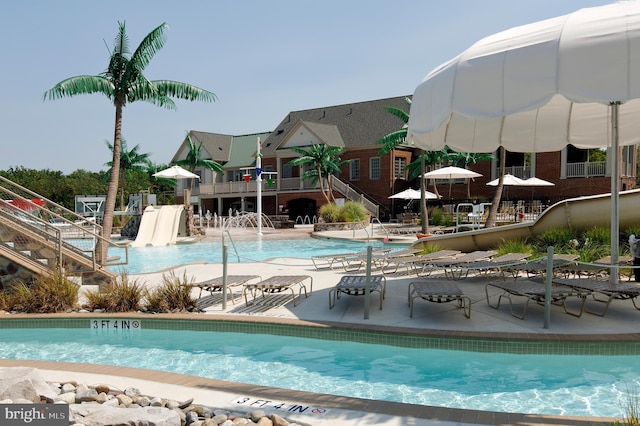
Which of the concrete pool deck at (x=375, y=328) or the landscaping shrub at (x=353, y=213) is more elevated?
the landscaping shrub at (x=353, y=213)

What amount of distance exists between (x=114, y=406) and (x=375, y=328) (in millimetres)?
3723

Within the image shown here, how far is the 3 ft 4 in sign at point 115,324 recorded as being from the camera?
8.07 meters

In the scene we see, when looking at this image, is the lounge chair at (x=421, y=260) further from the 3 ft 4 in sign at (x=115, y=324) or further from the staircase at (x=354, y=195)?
the staircase at (x=354, y=195)

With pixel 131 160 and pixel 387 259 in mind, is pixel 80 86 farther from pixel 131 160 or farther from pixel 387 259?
pixel 131 160

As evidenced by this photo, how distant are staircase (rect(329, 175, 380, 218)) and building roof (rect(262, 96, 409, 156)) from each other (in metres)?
3.67

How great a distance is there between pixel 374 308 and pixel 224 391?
13.0ft

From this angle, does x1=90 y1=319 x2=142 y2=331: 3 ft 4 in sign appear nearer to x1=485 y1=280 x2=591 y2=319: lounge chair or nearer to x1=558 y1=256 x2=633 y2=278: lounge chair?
x1=485 y1=280 x2=591 y2=319: lounge chair

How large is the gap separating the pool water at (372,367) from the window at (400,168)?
1256 inches

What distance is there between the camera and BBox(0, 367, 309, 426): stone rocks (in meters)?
3.88

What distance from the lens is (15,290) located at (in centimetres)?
950

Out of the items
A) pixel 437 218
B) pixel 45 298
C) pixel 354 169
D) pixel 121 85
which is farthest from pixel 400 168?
pixel 45 298

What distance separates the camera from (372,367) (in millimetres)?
6246

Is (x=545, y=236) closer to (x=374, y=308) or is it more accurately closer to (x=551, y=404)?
(x=374, y=308)

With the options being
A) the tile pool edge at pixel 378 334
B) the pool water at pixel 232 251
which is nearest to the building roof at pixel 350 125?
the pool water at pixel 232 251
